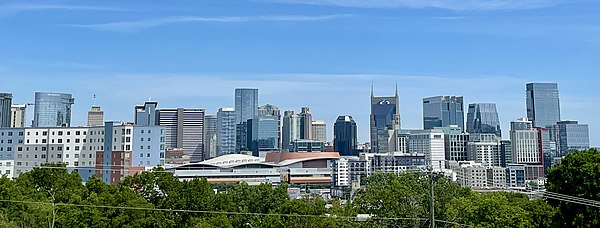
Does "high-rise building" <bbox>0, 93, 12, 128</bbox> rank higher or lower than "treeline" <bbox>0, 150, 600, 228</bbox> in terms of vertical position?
higher

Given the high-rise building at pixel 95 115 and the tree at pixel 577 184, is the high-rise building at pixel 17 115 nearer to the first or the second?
the high-rise building at pixel 95 115

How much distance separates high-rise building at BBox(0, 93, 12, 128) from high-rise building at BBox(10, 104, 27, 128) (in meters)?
2.82

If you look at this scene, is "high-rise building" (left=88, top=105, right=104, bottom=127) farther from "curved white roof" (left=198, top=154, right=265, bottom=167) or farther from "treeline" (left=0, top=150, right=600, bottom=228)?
"treeline" (left=0, top=150, right=600, bottom=228)

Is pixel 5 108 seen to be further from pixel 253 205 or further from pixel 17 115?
pixel 253 205

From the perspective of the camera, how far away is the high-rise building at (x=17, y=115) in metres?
175

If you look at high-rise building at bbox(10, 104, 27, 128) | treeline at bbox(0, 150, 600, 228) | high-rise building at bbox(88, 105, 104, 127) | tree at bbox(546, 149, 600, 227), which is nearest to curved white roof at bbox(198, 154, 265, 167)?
high-rise building at bbox(88, 105, 104, 127)

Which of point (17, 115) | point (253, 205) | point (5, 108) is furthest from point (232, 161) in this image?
point (253, 205)

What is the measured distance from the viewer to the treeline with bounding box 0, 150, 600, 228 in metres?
28.8

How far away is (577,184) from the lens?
2806 cm

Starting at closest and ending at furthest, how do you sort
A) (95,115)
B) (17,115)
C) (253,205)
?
(253,205)
(95,115)
(17,115)

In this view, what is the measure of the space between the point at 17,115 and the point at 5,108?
884cm

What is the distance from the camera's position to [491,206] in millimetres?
30312

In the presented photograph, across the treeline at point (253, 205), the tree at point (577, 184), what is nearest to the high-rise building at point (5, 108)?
the treeline at point (253, 205)

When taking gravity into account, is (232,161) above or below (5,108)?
below
